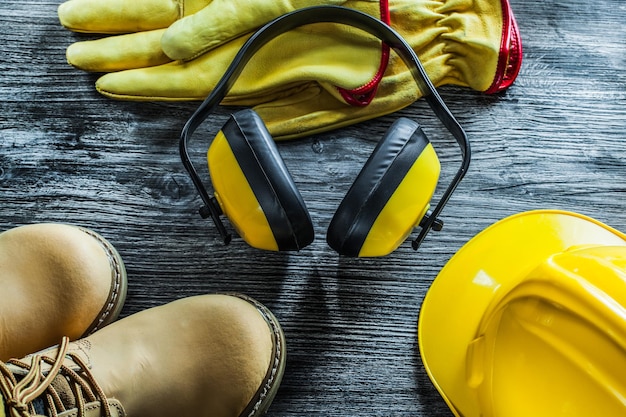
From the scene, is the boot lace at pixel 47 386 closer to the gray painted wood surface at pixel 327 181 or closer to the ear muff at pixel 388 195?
the gray painted wood surface at pixel 327 181

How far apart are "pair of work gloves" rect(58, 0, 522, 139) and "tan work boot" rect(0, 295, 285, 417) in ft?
0.88

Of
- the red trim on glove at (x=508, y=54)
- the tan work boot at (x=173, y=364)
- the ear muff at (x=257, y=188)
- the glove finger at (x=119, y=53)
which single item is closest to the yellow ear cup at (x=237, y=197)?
the ear muff at (x=257, y=188)

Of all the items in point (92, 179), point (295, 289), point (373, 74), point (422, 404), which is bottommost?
point (422, 404)

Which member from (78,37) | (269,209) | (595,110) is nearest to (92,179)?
(78,37)

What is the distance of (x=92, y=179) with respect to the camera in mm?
757

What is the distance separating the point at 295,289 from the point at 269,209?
0.20m

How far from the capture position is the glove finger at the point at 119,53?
2.42ft

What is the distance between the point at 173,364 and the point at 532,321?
403 mm

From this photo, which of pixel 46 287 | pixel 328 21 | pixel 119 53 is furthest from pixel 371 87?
pixel 46 287

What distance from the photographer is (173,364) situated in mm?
624

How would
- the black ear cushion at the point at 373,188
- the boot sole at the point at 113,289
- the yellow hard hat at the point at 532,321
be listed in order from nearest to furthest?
the yellow hard hat at the point at 532,321, the black ear cushion at the point at 373,188, the boot sole at the point at 113,289

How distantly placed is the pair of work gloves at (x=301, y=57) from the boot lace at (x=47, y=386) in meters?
0.37

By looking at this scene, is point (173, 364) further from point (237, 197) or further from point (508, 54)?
point (508, 54)

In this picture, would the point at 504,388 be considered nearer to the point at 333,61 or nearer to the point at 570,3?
the point at 333,61
